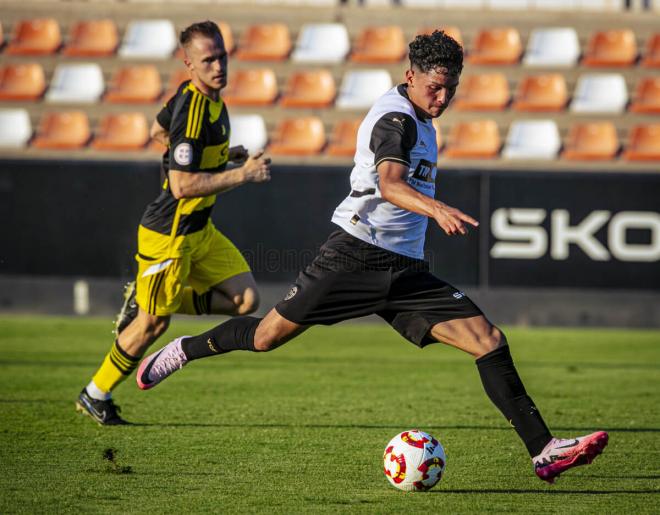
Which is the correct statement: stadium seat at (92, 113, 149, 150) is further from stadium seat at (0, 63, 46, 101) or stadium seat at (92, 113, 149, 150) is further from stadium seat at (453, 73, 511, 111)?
stadium seat at (453, 73, 511, 111)

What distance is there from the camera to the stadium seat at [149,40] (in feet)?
57.9

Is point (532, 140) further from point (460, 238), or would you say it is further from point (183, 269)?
point (183, 269)

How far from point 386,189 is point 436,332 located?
895 mm

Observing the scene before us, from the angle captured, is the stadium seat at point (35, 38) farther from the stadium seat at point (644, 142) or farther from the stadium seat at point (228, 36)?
the stadium seat at point (644, 142)

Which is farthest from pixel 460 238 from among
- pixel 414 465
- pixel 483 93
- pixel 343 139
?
pixel 414 465

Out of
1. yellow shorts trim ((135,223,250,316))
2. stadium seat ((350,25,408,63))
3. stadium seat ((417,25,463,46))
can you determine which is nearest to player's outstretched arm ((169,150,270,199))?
yellow shorts trim ((135,223,250,316))

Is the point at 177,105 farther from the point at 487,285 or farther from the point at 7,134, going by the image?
the point at 7,134

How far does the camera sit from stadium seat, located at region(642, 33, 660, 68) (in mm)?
17250

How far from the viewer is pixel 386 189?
5113 mm

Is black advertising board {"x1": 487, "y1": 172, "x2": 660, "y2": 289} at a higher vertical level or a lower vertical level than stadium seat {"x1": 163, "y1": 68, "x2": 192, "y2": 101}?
lower

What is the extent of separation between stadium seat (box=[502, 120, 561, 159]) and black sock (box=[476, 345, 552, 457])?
11.3 metres

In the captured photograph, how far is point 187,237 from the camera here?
280 inches

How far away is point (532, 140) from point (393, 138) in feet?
38.8

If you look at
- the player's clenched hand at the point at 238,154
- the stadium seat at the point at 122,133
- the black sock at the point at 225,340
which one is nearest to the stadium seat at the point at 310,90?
the stadium seat at the point at 122,133
